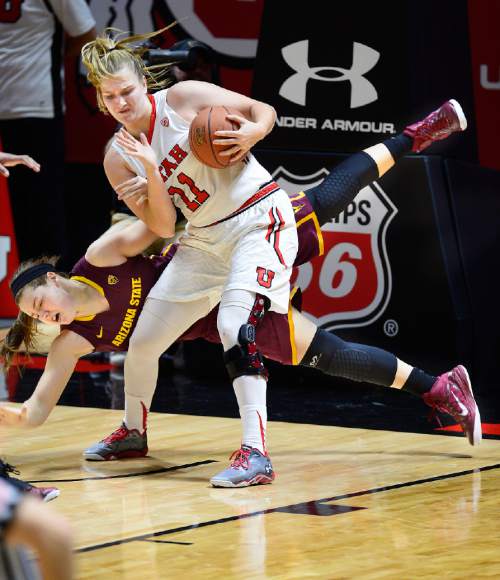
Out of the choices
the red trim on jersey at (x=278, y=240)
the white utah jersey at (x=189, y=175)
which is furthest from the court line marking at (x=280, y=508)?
the white utah jersey at (x=189, y=175)

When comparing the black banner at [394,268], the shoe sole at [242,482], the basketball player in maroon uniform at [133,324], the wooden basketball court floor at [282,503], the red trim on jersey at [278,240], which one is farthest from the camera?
the black banner at [394,268]

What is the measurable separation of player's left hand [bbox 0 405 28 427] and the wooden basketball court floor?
20 centimetres

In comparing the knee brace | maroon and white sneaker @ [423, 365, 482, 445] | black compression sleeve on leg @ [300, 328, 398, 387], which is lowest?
maroon and white sneaker @ [423, 365, 482, 445]

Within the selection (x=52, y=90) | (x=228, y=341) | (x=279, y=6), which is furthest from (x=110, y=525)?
(x=52, y=90)

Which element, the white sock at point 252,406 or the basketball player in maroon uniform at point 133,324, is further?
the basketball player in maroon uniform at point 133,324

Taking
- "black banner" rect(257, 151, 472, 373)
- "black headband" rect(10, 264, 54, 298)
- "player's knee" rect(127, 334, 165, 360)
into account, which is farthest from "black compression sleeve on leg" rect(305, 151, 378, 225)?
"black banner" rect(257, 151, 472, 373)

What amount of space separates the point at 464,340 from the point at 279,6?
2.00 meters

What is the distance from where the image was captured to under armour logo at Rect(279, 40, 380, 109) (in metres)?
6.72

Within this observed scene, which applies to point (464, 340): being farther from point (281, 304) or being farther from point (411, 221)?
point (281, 304)

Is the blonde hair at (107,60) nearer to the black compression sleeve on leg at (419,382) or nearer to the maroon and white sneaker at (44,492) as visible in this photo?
the maroon and white sneaker at (44,492)

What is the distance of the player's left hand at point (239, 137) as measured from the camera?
4.68 m

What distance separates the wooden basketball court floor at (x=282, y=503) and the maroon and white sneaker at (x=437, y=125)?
1270mm

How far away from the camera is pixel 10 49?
27.3 ft

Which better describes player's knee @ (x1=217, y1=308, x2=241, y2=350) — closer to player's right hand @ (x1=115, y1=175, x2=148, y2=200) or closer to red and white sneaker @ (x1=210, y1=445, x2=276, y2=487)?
red and white sneaker @ (x1=210, y1=445, x2=276, y2=487)
